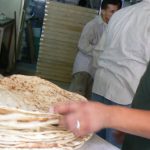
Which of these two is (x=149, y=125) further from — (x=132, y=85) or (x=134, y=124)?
(x=132, y=85)

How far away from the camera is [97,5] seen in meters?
6.19

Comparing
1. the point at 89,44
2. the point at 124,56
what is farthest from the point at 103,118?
the point at 89,44

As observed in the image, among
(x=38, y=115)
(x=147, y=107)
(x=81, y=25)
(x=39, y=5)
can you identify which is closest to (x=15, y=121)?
(x=38, y=115)

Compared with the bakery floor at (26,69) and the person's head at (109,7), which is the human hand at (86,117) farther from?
the bakery floor at (26,69)

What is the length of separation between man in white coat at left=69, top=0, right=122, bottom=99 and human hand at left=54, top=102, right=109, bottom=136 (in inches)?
104

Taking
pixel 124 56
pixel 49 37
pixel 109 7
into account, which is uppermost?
pixel 109 7

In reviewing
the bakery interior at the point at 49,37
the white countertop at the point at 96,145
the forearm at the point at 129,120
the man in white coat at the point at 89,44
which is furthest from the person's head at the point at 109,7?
the forearm at the point at 129,120

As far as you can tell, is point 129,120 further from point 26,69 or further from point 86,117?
point 26,69

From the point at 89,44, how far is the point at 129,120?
9.18ft

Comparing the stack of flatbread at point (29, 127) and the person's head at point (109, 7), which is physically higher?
the person's head at point (109, 7)

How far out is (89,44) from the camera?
3.59 metres

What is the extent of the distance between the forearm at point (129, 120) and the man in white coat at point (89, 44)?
8.64 ft

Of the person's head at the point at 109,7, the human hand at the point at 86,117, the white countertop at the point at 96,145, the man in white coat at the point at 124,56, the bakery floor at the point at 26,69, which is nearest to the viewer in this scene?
the human hand at the point at 86,117

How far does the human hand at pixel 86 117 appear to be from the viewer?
0.80m
